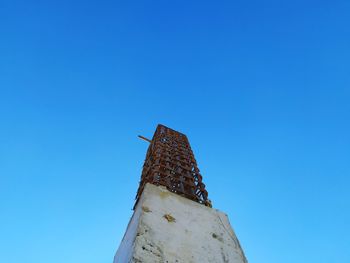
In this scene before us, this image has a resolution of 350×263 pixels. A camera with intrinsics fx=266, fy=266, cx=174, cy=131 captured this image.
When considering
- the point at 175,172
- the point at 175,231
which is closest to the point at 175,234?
the point at 175,231

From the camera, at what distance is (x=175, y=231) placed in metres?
6.91

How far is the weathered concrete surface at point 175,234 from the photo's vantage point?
19.7 feet

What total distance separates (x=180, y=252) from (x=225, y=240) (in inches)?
73.6

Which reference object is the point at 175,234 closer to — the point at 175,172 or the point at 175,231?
the point at 175,231

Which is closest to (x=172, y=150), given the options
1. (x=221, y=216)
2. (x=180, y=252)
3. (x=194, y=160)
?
(x=194, y=160)

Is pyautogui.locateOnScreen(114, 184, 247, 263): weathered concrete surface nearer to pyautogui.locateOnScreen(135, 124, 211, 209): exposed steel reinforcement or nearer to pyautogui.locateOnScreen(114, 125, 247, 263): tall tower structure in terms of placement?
pyautogui.locateOnScreen(114, 125, 247, 263): tall tower structure

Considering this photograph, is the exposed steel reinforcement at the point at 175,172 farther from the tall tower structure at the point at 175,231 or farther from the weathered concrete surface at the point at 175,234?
the weathered concrete surface at the point at 175,234

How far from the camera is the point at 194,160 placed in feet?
43.7

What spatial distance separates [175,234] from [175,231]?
Answer: 0.11 meters

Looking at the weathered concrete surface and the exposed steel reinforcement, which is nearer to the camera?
the weathered concrete surface

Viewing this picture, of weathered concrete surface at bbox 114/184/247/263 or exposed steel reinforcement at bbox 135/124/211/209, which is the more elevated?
exposed steel reinforcement at bbox 135/124/211/209

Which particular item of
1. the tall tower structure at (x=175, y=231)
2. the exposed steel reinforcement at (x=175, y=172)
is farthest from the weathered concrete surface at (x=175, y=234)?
the exposed steel reinforcement at (x=175, y=172)

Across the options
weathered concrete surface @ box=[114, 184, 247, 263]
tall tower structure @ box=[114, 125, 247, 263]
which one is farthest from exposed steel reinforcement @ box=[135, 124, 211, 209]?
weathered concrete surface @ box=[114, 184, 247, 263]

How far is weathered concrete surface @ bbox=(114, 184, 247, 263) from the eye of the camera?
6.00 metres
